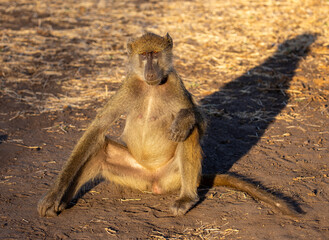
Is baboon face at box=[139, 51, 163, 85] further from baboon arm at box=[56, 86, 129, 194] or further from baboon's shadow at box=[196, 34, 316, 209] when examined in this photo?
baboon's shadow at box=[196, 34, 316, 209]

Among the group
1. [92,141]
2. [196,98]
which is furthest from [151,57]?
[196,98]

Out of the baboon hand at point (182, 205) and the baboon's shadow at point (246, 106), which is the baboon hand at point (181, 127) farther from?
the baboon's shadow at point (246, 106)

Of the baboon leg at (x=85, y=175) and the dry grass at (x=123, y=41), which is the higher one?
the dry grass at (x=123, y=41)

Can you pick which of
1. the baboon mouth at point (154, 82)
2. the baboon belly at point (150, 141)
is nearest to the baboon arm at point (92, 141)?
the baboon belly at point (150, 141)

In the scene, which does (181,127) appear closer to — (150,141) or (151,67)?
(150,141)

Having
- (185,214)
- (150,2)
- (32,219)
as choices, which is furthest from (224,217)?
(150,2)

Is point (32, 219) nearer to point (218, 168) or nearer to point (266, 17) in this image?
point (218, 168)

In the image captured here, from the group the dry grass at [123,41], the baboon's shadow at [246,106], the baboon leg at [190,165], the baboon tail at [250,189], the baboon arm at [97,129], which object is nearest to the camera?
the baboon tail at [250,189]

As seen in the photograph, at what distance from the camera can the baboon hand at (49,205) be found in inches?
149

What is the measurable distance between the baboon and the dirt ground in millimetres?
133

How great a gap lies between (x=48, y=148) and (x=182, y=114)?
6.89ft

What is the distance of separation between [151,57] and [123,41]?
17.3ft

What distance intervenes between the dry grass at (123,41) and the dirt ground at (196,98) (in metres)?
0.02

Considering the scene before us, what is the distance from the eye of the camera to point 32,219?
3752 millimetres
